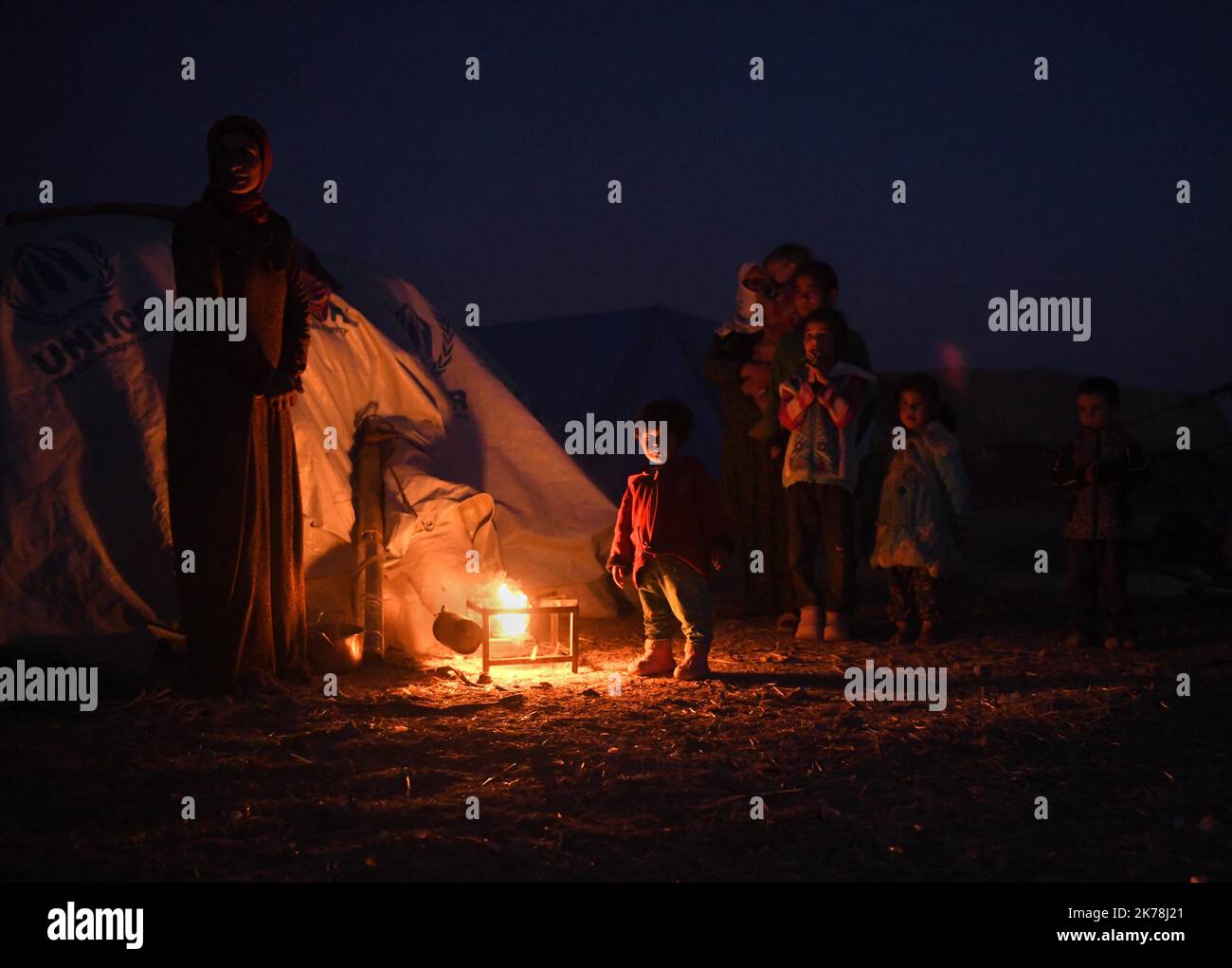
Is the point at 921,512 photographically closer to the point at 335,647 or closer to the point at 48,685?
the point at 335,647

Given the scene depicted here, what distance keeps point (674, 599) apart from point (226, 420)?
6.04 ft

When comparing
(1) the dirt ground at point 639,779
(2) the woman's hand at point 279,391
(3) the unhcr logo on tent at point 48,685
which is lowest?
(1) the dirt ground at point 639,779

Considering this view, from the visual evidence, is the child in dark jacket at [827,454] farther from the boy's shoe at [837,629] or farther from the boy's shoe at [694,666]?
the boy's shoe at [694,666]

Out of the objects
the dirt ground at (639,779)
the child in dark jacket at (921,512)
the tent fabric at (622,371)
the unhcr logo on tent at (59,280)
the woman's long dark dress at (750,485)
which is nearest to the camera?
the dirt ground at (639,779)

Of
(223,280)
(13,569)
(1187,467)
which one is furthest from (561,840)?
(1187,467)

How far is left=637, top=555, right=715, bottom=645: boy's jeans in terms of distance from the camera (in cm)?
434

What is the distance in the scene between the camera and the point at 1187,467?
1257 centimetres

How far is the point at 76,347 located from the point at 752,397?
3.43 meters

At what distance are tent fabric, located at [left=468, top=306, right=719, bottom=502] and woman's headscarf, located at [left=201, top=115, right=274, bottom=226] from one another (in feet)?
22.1

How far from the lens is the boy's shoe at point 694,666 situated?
14.1ft

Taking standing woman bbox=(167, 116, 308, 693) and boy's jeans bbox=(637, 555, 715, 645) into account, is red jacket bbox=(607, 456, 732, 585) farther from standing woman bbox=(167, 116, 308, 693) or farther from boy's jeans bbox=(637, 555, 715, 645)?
standing woman bbox=(167, 116, 308, 693)

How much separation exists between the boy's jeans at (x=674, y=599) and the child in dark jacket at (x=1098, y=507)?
69.6 inches

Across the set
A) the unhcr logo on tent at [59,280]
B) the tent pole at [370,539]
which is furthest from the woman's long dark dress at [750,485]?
the unhcr logo on tent at [59,280]
